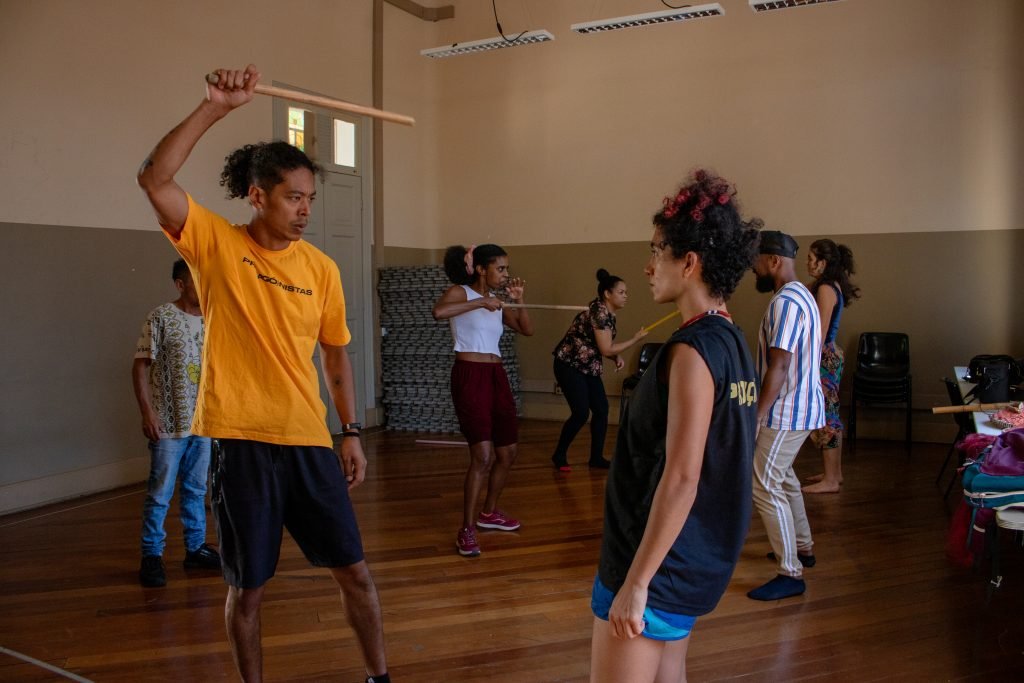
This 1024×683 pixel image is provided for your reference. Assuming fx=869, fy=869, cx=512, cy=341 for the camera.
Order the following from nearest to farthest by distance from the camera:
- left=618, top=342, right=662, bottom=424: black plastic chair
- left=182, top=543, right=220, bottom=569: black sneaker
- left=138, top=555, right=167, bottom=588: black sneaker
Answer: left=138, top=555, right=167, bottom=588: black sneaker, left=182, top=543, right=220, bottom=569: black sneaker, left=618, top=342, right=662, bottom=424: black plastic chair

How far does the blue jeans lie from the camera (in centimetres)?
432

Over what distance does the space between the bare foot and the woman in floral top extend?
1.60 m

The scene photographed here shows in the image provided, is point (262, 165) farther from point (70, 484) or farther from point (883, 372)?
point (883, 372)

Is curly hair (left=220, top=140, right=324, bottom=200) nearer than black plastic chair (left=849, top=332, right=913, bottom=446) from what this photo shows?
Yes

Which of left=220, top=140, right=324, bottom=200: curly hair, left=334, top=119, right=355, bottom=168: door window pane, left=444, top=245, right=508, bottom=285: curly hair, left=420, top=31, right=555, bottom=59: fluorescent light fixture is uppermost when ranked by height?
left=420, top=31, right=555, bottom=59: fluorescent light fixture

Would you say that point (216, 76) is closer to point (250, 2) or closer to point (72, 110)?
point (72, 110)

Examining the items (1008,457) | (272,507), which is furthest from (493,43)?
(272,507)

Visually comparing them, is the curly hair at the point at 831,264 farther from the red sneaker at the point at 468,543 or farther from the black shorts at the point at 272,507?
the black shorts at the point at 272,507

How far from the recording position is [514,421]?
16.0 feet

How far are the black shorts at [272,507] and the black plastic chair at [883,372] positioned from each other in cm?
636

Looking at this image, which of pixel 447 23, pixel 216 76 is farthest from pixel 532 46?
pixel 216 76

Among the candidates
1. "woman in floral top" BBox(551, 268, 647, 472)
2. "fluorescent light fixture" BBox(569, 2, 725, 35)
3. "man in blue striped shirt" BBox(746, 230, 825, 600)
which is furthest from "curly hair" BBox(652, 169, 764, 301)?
"fluorescent light fixture" BBox(569, 2, 725, 35)

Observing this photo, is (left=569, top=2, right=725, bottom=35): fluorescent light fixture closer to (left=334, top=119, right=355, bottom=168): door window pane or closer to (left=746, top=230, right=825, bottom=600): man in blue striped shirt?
(left=334, top=119, right=355, bottom=168): door window pane

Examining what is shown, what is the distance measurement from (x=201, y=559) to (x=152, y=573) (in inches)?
11.2
